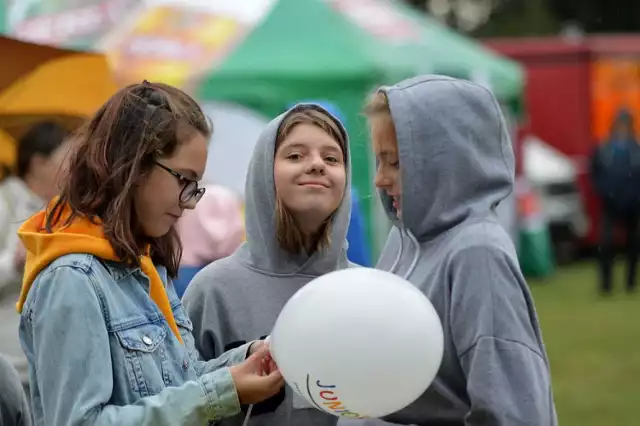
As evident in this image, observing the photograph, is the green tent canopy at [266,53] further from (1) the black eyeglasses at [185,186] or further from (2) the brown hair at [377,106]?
(1) the black eyeglasses at [185,186]

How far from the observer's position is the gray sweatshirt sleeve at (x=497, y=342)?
2133 millimetres

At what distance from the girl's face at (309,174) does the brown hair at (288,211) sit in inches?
0.6

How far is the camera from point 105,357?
192 cm

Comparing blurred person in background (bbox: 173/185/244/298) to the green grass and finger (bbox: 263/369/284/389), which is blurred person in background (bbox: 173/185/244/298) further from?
finger (bbox: 263/369/284/389)

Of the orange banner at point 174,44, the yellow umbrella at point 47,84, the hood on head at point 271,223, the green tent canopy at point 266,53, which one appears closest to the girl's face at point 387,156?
the hood on head at point 271,223

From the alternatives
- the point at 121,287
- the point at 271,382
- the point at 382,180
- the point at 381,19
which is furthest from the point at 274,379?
the point at 381,19

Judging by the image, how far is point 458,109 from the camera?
238 centimetres

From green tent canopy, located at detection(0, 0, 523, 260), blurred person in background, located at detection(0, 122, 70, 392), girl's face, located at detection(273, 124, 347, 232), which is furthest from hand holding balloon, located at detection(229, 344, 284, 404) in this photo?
green tent canopy, located at detection(0, 0, 523, 260)

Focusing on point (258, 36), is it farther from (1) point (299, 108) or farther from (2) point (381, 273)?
(2) point (381, 273)

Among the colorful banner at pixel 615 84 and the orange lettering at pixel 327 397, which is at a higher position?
the orange lettering at pixel 327 397

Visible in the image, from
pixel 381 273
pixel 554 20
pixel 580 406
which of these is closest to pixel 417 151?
pixel 381 273

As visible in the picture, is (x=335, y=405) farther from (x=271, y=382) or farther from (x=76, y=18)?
(x=76, y=18)

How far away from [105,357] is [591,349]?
23.0 feet

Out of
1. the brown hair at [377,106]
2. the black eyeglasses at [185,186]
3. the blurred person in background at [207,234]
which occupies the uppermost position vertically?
the brown hair at [377,106]
